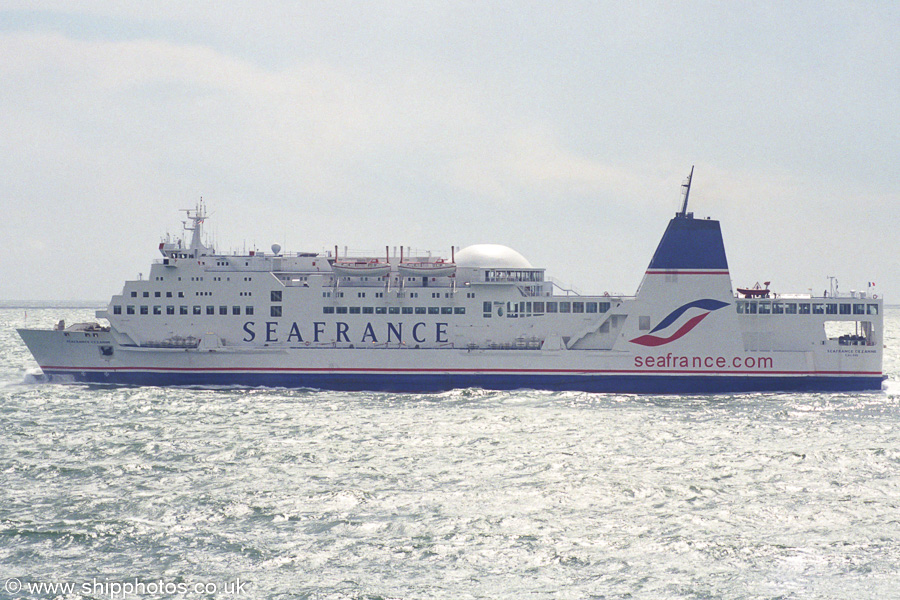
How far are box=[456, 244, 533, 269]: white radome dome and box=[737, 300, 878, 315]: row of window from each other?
10.4m

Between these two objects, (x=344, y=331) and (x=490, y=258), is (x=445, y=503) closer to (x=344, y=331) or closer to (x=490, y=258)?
(x=344, y=331)

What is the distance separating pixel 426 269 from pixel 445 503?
19269mm

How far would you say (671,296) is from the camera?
34.2 m

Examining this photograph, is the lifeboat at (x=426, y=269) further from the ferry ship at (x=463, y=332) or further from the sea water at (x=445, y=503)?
the sea water at (x=445, y=503)

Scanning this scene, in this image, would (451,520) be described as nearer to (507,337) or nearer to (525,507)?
(525,507)

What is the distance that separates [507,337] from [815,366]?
13930mm

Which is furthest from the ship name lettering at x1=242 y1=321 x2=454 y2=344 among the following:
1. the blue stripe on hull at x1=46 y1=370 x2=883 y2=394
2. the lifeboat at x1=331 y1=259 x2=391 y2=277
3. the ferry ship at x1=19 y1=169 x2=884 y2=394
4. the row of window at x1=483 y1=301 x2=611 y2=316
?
the row of window at x1=483 y1=301 x2=611 y2=316

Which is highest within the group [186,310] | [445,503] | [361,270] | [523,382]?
[361,270]

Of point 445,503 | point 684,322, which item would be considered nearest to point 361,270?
point 684,322

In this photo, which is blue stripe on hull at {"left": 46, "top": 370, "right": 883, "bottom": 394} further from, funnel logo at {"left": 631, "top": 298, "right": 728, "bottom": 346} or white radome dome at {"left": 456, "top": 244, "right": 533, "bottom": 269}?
white radome dome at {"left": 456, "top": 244, "right": 533, "bottom": 269}

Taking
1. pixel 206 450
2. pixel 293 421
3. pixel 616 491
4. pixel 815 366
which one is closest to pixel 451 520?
pixel 616 491

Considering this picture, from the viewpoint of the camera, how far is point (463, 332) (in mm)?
34781

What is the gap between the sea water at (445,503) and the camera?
13.3 m

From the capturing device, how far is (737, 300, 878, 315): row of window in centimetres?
3456
